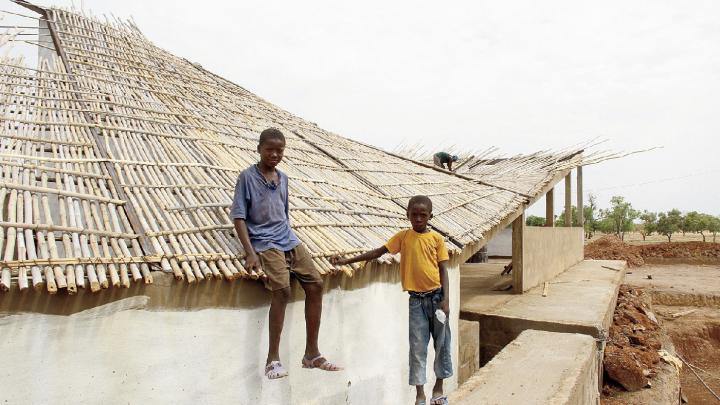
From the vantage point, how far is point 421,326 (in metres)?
3.19

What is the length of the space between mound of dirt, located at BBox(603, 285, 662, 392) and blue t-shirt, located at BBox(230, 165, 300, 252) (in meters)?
5.77

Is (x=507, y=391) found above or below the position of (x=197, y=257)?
below

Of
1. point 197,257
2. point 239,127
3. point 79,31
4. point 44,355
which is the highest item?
point 79,31

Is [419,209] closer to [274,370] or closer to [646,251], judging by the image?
[274,370]

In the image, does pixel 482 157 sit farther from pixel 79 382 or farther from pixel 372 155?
pixel 79 382

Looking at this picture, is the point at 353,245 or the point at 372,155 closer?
the point at 353,245

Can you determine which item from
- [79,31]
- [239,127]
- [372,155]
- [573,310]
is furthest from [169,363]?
[573,310]

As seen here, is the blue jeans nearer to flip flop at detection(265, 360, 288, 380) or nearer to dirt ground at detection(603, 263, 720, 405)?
flip flop at detection(265, 360, 288, 380)

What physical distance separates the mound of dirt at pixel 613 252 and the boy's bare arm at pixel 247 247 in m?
21.7

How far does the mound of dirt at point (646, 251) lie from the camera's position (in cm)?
2203

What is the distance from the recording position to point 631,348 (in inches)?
298

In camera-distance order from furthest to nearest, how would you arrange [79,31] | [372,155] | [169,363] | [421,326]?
[372,155] → [79,31] → [421,326] → [169,363]

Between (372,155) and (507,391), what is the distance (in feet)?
14.5

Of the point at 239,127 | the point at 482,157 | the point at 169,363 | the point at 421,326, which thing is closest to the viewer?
the point at 169,363
